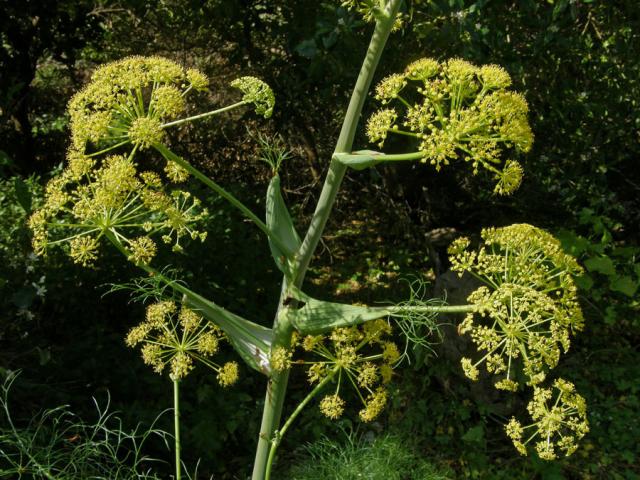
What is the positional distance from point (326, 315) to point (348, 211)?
17.4 feet

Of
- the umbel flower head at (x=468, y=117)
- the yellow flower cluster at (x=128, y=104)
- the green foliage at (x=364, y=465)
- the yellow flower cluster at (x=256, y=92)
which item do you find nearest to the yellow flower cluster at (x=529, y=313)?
the umbel flower head at (x=468, y=117)

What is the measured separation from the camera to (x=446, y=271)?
484cm

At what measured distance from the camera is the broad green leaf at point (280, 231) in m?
1.37

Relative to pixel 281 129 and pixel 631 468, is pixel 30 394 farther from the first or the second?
pixel 631 468

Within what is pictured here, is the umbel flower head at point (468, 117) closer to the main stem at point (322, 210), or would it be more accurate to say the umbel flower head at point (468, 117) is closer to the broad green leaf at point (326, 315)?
the main stem at point (322, 210)

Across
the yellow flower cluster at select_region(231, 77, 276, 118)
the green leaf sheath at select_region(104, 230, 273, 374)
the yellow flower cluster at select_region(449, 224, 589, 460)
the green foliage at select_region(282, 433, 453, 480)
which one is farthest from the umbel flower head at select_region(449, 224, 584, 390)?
the green foliage at select_region(282, 433, 453, 480)

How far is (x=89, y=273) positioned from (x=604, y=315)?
11.8ft

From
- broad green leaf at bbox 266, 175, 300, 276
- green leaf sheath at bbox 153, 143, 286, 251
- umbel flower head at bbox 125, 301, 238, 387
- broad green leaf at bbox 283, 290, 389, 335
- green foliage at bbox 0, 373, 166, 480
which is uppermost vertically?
green leaf sheath at bbox 153, 143, 286, 251

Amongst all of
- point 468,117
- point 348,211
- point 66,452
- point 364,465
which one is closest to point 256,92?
point 468,117

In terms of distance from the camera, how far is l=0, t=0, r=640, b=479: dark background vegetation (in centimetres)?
366

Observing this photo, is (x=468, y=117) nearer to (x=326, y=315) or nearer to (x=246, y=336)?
(x=326, y=315)

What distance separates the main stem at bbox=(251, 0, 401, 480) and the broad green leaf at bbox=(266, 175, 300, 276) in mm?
28

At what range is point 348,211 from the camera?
6598mm

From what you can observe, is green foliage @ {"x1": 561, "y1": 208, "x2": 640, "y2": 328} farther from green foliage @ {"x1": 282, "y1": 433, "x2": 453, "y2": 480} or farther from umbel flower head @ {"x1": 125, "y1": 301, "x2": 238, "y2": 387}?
umbel flower head @ {"x1": 125, "y1": 301, "x2": 238, "y2": 387}
